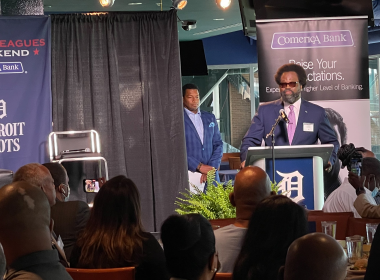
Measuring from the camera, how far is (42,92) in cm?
654

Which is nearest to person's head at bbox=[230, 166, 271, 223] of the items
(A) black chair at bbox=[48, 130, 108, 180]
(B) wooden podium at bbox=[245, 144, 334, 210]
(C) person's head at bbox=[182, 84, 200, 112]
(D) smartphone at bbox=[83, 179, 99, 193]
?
(B) wooden podium at bbox=[245, 144, 334, 210]

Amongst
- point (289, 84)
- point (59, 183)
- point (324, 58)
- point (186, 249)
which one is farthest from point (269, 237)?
point (324, 58)

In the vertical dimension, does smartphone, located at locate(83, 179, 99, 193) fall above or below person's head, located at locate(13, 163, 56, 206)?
below

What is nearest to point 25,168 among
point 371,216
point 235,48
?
point 371,216

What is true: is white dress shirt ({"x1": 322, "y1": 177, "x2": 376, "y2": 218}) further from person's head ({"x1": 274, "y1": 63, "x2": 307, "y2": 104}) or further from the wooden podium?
person's head ({"x1": 274, "y1": 63, "x2": 307, "y2": 104})

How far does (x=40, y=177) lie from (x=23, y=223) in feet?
7.43

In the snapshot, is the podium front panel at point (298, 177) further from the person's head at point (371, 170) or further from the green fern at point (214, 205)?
the green fern at point (214, 205)

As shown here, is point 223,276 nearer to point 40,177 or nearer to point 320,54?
point 40,177

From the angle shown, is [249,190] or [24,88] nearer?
[249,190]

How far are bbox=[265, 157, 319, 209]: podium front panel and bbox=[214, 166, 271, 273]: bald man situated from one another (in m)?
2.04

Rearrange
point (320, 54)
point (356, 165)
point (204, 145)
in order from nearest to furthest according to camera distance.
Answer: point (356, 165)
point (320, 54)
point (204, 145)

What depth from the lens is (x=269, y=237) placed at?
2.01m

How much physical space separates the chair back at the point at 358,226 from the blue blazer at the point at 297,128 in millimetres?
2207

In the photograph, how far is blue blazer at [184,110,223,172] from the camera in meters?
7.31
